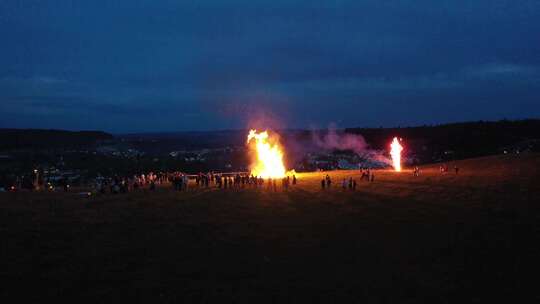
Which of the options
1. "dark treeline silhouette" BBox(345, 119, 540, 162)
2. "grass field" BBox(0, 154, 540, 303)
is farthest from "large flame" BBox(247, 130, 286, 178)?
"dark treeline silhouette" BBox(345, 119, 540, 162)

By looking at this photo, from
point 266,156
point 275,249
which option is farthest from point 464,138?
point 275,249

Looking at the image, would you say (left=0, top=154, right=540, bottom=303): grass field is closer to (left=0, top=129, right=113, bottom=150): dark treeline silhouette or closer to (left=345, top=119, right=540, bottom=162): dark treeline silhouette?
(left=345, top=119, right=540, bottom=162): dark treeline silhouette

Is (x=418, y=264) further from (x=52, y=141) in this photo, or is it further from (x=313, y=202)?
(x=52, y=141)

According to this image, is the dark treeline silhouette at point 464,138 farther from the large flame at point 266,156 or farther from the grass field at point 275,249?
the grass field at point 275,249

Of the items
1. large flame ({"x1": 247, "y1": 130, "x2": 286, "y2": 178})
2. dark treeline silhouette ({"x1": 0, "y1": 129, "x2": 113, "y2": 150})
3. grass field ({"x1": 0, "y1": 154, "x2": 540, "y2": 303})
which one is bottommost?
grass field ({"x1": 0, "y1": 154, "x2": 540, "y2": 303})

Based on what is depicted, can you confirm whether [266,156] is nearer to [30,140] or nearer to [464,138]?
[464,138]

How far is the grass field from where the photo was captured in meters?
13.1

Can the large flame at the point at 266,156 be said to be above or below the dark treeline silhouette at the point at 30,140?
below

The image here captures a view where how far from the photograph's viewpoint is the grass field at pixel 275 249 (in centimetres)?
1313

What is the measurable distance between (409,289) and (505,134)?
131 meters

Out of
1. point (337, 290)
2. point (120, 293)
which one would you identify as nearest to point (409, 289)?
point (337, 290)

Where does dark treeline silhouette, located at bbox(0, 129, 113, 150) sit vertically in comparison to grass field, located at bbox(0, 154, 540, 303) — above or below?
above

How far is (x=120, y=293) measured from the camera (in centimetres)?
1291

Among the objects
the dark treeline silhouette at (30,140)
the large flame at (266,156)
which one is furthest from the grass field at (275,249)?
the dark treeline silhouette at (30,140)
